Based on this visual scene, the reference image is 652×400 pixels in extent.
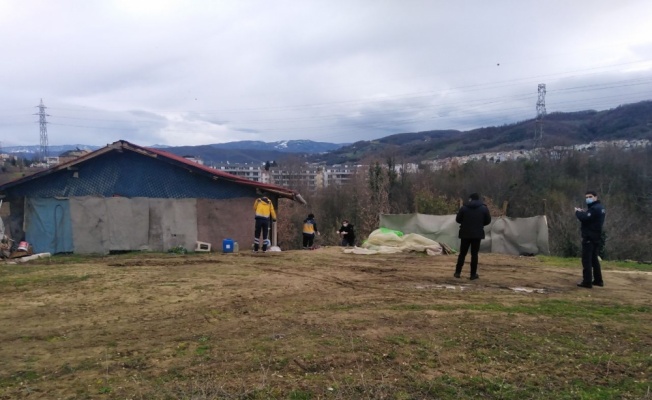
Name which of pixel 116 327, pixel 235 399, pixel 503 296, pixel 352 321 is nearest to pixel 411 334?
pixel 352 321

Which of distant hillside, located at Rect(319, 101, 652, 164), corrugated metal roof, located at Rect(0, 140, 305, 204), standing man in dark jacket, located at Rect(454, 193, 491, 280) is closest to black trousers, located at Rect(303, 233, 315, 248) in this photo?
corrugated metal roof, located at Rect(0, 140, 305, 204)

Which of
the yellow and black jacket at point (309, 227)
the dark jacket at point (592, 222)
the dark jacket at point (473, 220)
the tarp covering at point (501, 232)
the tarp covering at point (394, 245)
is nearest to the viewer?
the dark jacket at point (592, 222)

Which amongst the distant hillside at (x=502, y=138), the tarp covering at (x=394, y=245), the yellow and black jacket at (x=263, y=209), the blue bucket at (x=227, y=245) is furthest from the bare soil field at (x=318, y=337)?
the distant hillside at (x=502, y=138)

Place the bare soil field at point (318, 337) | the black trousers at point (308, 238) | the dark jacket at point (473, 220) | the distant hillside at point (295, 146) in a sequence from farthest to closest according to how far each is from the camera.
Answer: the distant hillside at point (295, 146), the black trousers at point (308, 238), the dark jacket at point (473, 220), the bare soil field at point (318, 337)

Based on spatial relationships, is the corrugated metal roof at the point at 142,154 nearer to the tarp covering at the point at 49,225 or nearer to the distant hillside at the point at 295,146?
the tarp covering at the point at 49,225

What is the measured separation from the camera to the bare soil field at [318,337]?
4137mm

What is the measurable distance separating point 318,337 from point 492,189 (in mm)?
50769

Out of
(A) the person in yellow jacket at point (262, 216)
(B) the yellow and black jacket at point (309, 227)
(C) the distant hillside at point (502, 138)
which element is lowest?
(B) the yellow and black jacket at point (309, 227)

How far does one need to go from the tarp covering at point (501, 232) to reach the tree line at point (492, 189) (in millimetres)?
15801

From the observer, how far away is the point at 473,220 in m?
9.23

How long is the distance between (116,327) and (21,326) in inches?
48.8

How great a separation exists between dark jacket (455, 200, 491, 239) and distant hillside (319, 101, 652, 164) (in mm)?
53096

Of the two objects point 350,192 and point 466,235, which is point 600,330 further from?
point 350,192

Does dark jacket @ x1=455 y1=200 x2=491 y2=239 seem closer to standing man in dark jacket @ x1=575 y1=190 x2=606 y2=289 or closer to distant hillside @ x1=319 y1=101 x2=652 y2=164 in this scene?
standing man in dark jacket @ x1=575 y1=190 x2=606 y2=289
